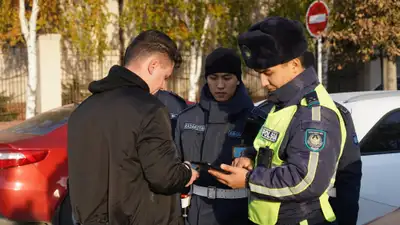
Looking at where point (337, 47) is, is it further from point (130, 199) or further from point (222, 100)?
point (130, 199)

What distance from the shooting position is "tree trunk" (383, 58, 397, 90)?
12506mm

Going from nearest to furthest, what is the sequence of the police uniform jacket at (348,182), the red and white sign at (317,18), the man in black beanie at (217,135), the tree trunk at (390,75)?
the police uniform jacket at (348,182) < the man in black beanie at (217,135) < the red and white sign at (317,18) < the tree trunk at (390,75)

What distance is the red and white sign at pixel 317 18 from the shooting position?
9.24 m

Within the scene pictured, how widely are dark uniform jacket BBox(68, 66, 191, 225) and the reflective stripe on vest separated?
36 centimetres

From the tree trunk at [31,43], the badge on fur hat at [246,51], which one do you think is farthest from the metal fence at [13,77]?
the badge on fur hat at [246,51]

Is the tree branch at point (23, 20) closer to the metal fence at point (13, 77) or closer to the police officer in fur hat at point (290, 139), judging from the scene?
the metal fence at point (13, 77)

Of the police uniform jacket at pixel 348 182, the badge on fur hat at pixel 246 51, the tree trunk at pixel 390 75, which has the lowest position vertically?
the police uniform jacket at pixel 348 182

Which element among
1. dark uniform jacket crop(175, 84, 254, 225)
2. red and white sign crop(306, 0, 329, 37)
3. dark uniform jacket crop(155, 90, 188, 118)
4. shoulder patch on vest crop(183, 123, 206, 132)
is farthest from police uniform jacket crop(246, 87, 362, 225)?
red and white sign crop(306, 0, 329, 37)

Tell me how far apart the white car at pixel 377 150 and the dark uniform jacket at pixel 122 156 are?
1.99 m

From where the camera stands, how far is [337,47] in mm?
13758

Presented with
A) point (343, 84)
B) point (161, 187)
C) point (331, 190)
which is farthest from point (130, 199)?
point (343, 84)

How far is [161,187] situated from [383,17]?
10.5m

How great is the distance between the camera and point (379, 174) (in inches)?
156

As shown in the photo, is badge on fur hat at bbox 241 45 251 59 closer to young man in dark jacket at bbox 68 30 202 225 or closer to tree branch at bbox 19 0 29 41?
young man in dark jacket at bbox 68 30 202 225
